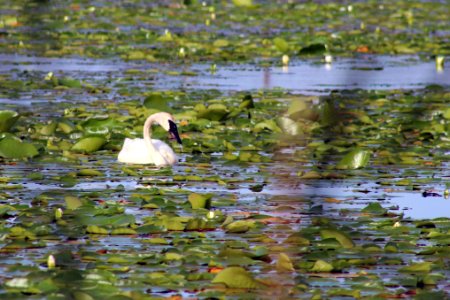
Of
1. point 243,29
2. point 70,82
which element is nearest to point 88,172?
point 70,82

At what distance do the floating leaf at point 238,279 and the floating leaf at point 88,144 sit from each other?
4117 millimetres

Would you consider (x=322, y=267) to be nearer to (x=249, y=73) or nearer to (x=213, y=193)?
(x=213, y=193)

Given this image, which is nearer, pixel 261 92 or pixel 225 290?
pixel 225 290

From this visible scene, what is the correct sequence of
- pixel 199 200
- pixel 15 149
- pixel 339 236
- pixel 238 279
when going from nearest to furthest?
1. pixel 238 279
2. pixel 339 236
3. pixel 199 200
4. pixel 15 149

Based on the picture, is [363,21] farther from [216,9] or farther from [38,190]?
[38,190]

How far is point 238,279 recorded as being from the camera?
5.21 meters

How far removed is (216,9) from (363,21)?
2899 millimetres

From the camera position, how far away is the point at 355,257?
5906mm

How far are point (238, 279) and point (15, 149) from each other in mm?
3932

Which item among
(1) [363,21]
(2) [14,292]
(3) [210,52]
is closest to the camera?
(2) [14,292]

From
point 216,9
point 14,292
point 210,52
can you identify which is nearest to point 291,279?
point 14,292

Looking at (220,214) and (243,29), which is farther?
(243,29)

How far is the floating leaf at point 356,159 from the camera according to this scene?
28.1ft

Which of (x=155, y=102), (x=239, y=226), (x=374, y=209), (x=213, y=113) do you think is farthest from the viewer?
(x=155, y=102)
